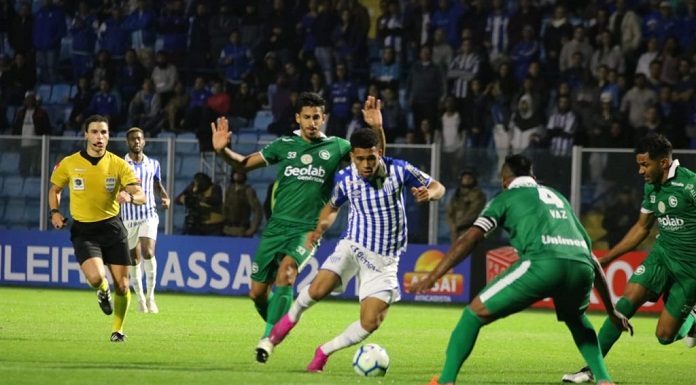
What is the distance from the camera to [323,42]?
26484 mm

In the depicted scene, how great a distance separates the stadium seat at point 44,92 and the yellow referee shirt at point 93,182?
1460cm

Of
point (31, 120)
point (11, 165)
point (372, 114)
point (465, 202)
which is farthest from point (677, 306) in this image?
point (31, 120)

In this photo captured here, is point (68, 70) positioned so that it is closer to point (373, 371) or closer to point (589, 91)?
point (589, 91)

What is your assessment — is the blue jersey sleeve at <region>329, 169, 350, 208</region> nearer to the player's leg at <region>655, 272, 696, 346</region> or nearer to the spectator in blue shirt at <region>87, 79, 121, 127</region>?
the player's leg at <region>655, 272, 696, 346</region>

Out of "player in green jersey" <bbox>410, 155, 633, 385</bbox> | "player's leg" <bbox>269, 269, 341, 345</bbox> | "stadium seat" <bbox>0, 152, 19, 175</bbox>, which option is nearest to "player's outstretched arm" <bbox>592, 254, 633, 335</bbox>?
"player in green jersey" <bbox>410, 155, 633, 385</bbox>

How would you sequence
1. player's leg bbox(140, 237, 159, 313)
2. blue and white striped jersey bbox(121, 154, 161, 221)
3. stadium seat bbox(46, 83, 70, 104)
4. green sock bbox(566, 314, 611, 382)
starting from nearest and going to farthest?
1. green sock bbox(566, 314, 611, 382)
2. player's leg bbox(140, 237, 159, 313)
3. blue and white striped jersey bbox(121, 154, 161, 221)
4. stadium seat bbox(46, 83, 70, 104)

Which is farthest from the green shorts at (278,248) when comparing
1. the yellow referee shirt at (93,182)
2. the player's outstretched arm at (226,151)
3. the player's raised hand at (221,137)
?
the yellow referee shirt at (93,182)

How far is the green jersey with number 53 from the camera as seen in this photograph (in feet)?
31.7

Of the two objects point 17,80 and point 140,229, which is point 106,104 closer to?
point 17,80

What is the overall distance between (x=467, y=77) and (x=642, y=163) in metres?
12.6

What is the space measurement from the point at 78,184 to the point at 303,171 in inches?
113

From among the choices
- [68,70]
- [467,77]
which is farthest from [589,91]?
[68,70]

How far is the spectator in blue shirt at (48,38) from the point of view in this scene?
28.8 metres

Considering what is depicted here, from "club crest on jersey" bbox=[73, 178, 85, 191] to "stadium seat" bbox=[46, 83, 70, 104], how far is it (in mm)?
14355
